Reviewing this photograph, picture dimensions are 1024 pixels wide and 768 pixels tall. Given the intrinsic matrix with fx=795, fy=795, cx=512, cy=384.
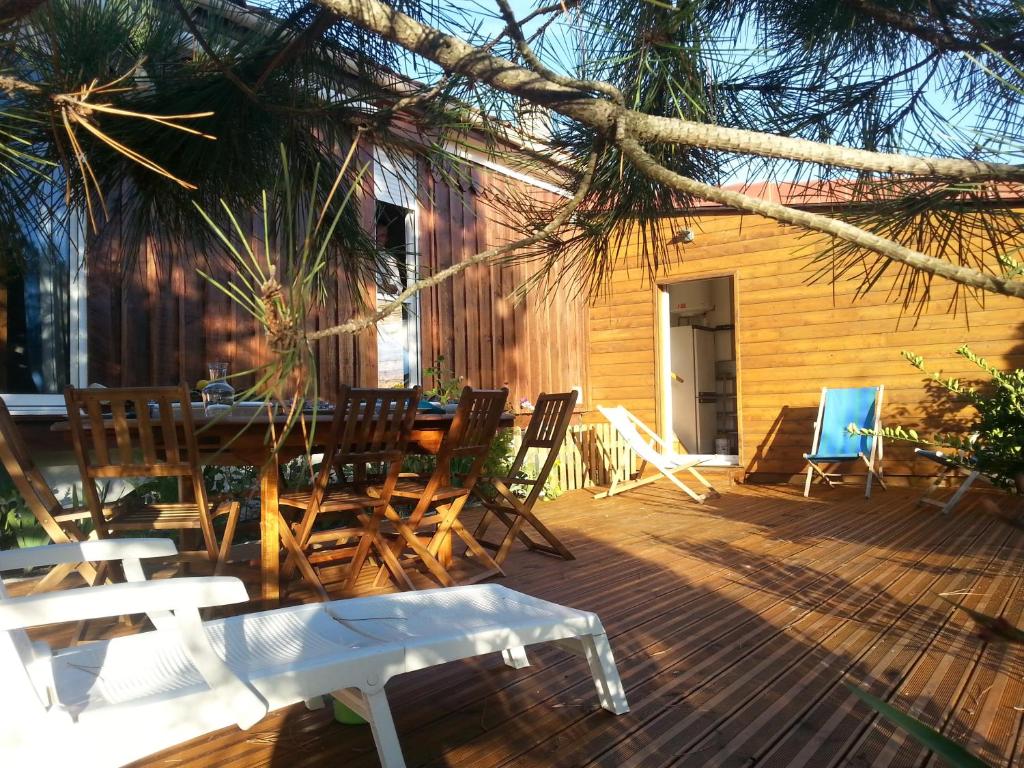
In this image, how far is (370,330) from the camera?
5.68 meters

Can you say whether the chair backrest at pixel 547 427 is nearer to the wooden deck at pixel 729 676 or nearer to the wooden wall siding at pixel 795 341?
the wooden deck at pixel 729 676

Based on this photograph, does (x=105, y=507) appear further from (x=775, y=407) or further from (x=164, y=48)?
(x=775, y=407)

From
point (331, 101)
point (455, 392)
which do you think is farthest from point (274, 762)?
point (455, 392)

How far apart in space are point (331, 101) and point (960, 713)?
2437 millimetres

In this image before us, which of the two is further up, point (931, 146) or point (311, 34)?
point (311, 34)

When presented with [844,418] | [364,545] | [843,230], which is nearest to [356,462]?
[364,545]

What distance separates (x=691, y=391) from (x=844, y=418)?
3569mm

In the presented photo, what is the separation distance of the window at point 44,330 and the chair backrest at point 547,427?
2609 mm

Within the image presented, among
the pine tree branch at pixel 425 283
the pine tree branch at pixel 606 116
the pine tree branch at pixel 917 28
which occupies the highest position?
the pine tree branch at pixel 917 28

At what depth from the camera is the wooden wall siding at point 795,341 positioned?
722cm

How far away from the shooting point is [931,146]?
2.23 metres

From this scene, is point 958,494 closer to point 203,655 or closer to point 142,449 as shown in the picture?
point 142,449

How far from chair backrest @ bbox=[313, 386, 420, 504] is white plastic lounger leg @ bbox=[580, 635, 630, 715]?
4.89ft

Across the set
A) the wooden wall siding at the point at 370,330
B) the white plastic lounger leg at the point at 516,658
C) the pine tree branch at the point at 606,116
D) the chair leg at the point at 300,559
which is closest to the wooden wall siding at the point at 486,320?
the wooden wall siding at the point at 370,330
